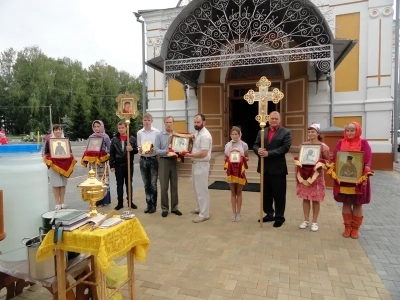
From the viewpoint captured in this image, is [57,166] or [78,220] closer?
[78,220]

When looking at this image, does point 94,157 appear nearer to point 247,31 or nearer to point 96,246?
point 96,246

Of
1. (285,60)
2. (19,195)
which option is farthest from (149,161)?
(285,60)

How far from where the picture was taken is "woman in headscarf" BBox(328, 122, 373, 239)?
421cm

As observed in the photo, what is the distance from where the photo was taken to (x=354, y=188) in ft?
14.0

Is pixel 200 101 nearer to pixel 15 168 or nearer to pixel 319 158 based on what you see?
pixel 319 158

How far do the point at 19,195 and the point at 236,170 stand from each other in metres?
3.30

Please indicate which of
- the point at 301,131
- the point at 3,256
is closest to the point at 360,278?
the point at 3,256

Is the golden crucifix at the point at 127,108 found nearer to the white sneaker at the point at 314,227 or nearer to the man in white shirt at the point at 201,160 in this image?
the man in white shirt at the point at 201,160

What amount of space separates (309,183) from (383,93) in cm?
756

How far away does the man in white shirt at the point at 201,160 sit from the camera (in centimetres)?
511

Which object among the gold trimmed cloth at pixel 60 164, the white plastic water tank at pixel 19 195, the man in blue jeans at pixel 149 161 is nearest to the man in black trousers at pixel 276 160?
the man in blue jeans at pixel 149 161

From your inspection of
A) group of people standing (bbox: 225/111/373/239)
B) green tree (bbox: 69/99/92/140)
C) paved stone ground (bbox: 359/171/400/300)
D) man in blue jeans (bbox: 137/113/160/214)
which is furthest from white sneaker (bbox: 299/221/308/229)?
green tree (bbox: 69/99/92/140)

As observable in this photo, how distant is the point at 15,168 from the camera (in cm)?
249

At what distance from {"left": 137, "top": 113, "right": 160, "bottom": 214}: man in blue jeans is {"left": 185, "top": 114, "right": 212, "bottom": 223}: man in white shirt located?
92 cm
